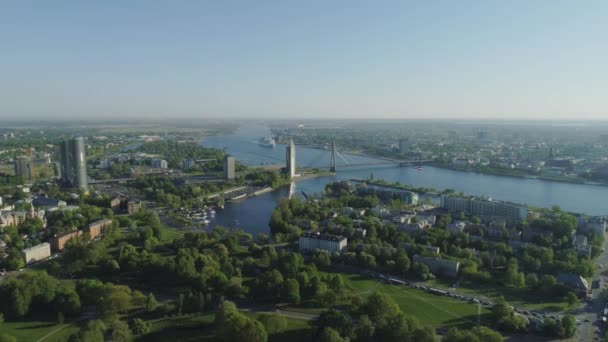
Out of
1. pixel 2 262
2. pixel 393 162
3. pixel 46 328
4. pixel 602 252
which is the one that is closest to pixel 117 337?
pixel 46 328

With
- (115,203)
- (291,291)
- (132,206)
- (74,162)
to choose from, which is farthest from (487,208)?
(74,162)

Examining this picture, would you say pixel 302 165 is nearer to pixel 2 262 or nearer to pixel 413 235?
pixel 413 235

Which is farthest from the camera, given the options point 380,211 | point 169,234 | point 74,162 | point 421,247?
point 74,162

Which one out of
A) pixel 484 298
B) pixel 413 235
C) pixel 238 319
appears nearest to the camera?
pixel 238 319

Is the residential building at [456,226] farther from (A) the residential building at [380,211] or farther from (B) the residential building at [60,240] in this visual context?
(B) the residential building at [60,240]

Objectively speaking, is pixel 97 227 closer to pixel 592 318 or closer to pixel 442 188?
pixel 592 318
